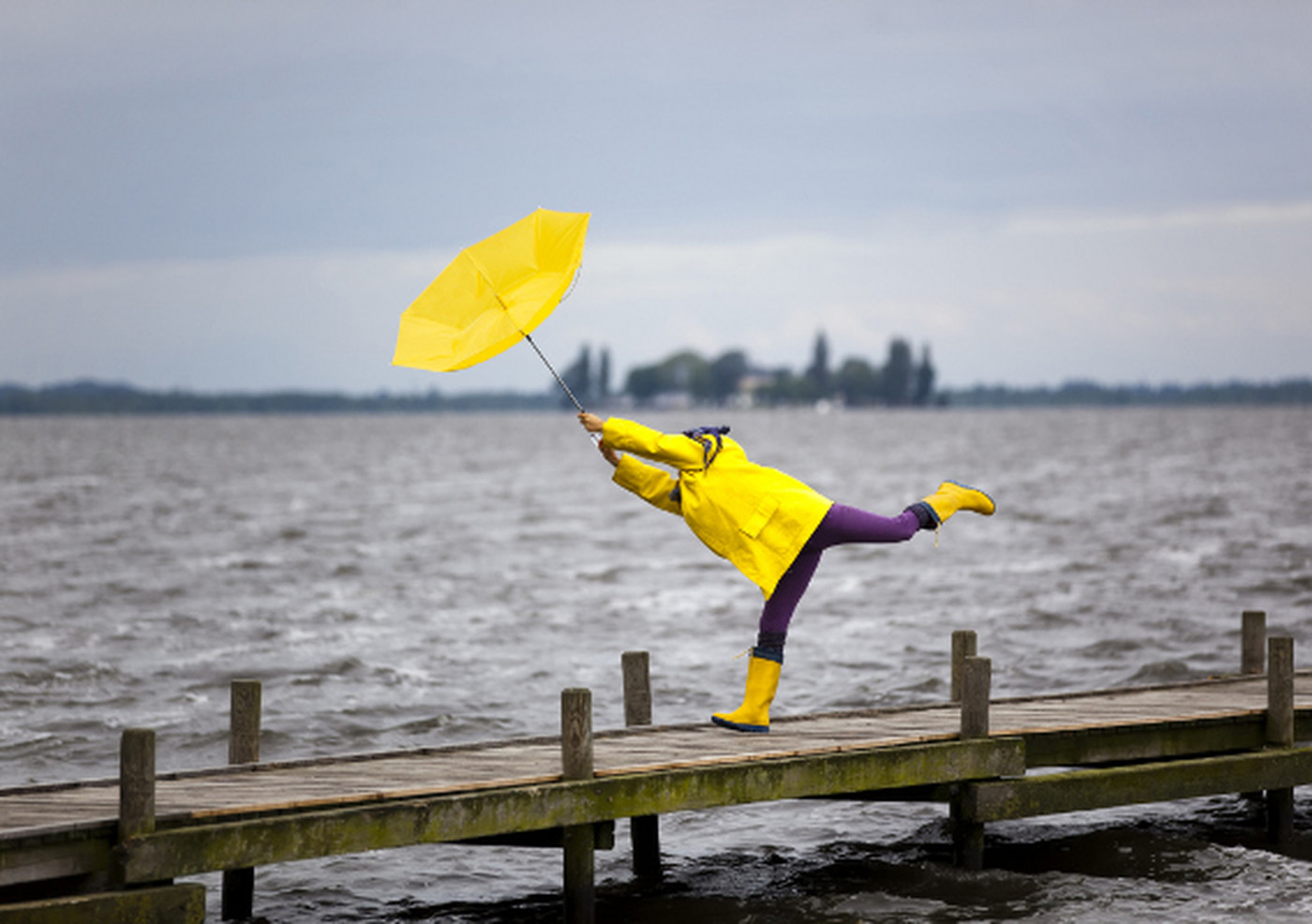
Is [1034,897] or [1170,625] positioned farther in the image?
[1170,625]

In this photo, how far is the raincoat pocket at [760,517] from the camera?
A: 1025 cm

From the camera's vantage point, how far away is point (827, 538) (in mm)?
10484

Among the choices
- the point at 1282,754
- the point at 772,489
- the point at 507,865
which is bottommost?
the point at 507,865

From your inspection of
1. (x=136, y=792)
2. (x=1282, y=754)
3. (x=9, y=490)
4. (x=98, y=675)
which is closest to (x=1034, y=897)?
(x=1282, y=754)

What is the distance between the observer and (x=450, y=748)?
10609 millimetres

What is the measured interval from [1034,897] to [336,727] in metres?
9.37

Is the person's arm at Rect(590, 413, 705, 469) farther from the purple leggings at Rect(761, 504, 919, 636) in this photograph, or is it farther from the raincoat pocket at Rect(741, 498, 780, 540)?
the purple leggings at Rect(761, 504, 919, 636)

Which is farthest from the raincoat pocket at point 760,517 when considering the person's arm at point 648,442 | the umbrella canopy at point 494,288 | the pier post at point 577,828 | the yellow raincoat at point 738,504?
the umbrella canopy at point 494,288

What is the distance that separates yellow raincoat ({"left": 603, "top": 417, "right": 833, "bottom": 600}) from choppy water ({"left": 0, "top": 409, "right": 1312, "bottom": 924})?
107 inches

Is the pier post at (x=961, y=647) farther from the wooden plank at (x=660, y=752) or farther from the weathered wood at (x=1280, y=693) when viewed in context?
the weathered wood at (x=1280, y=693)

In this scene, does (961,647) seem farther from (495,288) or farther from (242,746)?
(242,746)

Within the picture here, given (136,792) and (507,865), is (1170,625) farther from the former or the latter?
(136,792)

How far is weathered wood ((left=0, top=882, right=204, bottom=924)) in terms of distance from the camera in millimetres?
7836

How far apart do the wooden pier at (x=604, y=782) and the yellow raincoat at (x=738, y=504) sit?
1.25 meters
